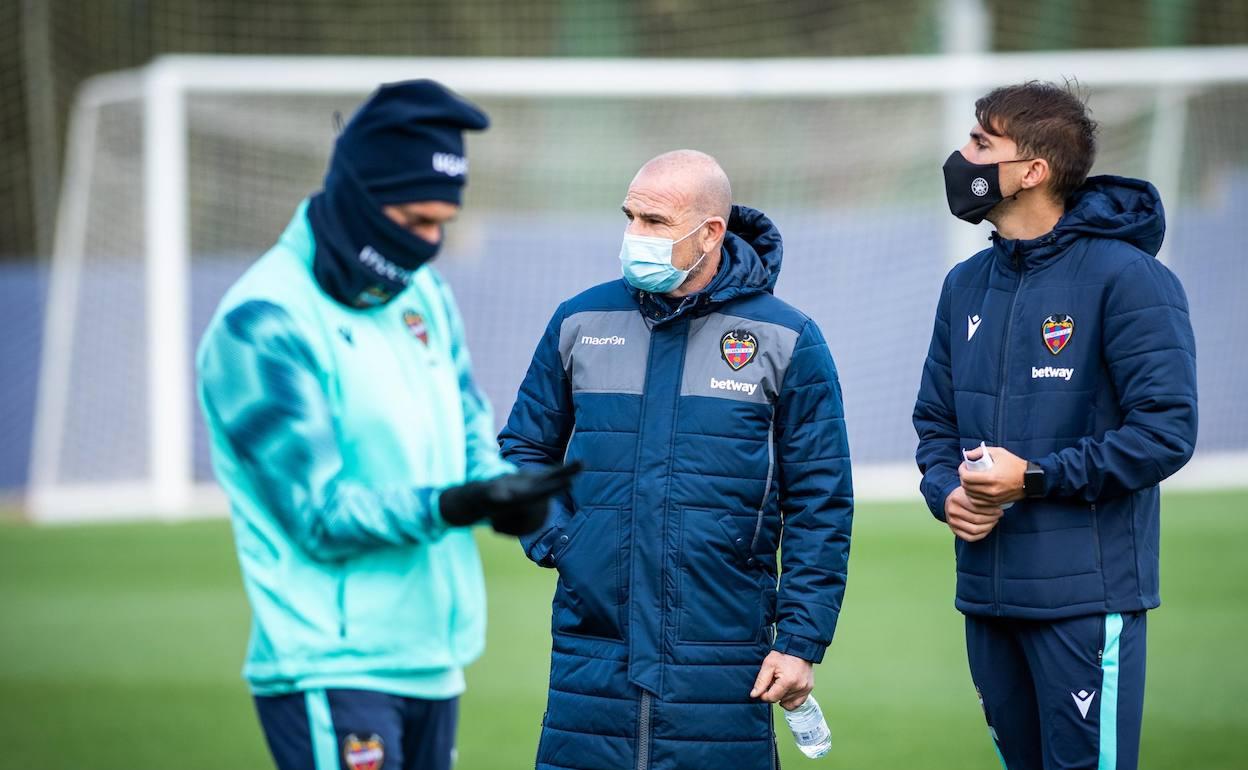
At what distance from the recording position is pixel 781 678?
3.66 meters

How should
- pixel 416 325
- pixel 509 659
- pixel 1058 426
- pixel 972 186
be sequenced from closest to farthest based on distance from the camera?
1. pixel 416 325
2. pixel 1058 426
3. pixel 972 186
4. pixel 509 659

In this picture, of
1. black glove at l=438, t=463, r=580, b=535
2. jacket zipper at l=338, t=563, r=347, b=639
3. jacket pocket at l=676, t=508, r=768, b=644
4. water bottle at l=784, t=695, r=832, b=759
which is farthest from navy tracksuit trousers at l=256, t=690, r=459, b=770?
water bottle at l=784, t=695, r=832, b=759

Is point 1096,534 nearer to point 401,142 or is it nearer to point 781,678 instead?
point 781,678

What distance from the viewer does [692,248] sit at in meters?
3.87

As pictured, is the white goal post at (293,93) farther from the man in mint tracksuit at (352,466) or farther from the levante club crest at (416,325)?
the man in mint tracksuit at (352,466)

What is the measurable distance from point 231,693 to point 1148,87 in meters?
11.2

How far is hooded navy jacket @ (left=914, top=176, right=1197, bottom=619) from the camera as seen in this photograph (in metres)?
3.73

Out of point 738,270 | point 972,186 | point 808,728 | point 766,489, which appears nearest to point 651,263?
point 738,270

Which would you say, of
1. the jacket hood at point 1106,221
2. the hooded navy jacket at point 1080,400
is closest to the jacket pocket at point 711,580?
the hooded navy jacket at point 1080,400

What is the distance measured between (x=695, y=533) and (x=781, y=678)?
41cm

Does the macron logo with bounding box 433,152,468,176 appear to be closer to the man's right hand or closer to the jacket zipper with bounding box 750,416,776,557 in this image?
the jacket zipper with bounding box 750,416,776,557

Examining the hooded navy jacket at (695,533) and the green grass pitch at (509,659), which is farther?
the green grass pitch at (509,659)

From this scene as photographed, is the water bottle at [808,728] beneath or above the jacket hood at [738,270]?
beneath

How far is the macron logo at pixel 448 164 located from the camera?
294cm
